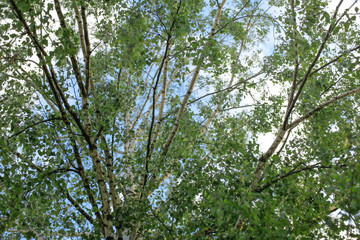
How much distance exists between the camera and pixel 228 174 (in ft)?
13.4

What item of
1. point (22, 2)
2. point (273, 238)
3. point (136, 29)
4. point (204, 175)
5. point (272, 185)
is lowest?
point (273, 238)

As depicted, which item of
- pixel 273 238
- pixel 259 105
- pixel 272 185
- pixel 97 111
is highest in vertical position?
pixel 259 105

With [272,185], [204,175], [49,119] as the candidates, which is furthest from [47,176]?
[272,185]

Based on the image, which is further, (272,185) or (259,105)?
(259,105)

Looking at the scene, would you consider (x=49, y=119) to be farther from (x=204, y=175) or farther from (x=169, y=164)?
(x=204, y=175)

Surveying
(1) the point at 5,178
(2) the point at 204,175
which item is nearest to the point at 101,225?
(1) the point at 5,178

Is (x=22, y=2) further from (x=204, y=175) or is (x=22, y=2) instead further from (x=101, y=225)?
(x=101, y=225)

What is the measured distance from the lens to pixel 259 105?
7.84 meters

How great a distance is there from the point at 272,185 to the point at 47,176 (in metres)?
3.50

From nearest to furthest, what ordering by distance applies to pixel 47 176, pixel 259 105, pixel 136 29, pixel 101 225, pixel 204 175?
pixel 136 29 < pixel 204 175 < pixel 47 176 < pixel 101 225 < pixel 259 105

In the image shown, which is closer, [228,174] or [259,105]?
[228,174]

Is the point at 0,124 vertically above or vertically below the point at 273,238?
above

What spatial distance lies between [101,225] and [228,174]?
115 inches

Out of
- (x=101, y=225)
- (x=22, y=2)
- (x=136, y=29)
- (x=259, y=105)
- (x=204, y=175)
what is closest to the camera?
(x=22, y=2)
